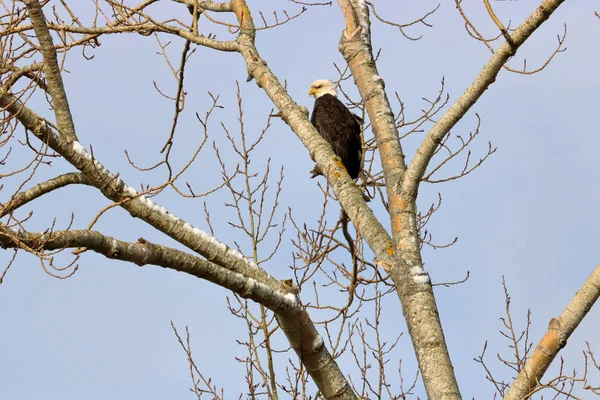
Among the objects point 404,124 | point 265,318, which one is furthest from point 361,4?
point 265,318

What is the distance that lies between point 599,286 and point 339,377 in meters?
1.47

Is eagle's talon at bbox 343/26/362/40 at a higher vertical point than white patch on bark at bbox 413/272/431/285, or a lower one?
higher

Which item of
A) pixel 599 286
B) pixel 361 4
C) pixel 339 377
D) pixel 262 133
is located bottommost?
pixel 339 377

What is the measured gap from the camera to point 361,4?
656cm

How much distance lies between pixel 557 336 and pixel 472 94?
1414 mm

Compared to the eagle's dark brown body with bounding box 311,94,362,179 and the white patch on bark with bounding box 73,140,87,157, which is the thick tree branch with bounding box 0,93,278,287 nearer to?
the white patch on bark with bounding box 73,140,87,157

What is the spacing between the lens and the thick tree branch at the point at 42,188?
4152mm

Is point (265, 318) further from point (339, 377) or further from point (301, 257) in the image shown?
point (339, 377)

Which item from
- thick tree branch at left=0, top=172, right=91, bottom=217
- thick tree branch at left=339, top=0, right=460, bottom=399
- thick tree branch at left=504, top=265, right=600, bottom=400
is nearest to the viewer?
thick tree branch at left=0, top=172, right=91, bottom=217

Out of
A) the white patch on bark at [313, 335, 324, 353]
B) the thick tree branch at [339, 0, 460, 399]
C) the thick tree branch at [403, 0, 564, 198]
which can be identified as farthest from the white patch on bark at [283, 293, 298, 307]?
the thick tree branch at [403, 0, 564, 198]

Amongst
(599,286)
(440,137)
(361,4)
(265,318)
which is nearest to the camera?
(599,286)

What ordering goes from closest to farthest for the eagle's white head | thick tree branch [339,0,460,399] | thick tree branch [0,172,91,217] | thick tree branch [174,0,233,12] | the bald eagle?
1. thick tree branch [0,172,91,217]
2. thick tree branch [339,0,460,399]
3. thick tree branch [174,0,233,12]
4. the bald eagle
5. the eagle's white head

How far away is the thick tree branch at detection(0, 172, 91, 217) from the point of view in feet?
13.6

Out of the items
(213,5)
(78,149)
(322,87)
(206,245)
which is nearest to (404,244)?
(206,245)
